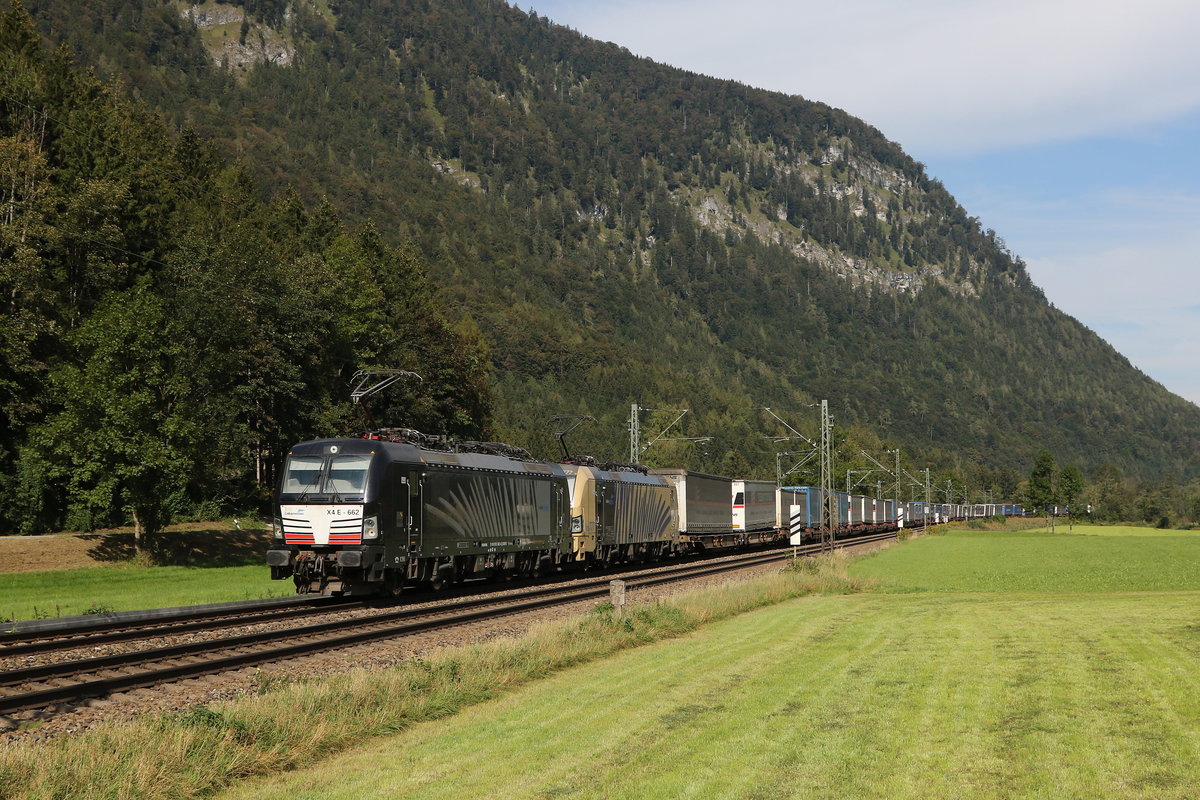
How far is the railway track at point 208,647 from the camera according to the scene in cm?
1502

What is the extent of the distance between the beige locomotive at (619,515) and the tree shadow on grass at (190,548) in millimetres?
16343

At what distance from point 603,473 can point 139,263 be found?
3363cm

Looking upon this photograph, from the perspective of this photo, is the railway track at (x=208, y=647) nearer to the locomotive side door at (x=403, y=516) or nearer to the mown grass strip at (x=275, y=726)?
the locomotive side door at (x=403, y=516)

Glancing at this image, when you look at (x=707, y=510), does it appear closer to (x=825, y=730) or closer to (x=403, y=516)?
(x=403, y=516)

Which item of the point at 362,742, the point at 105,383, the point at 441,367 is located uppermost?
the point at 441,367

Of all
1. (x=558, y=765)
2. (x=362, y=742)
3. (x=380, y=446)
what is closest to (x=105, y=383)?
(x=380, y=446)

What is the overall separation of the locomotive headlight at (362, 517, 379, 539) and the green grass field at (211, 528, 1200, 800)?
8950 millimetres

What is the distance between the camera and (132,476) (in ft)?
136

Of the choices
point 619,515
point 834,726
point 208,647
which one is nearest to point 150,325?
point 619,515

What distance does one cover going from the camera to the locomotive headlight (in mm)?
26438

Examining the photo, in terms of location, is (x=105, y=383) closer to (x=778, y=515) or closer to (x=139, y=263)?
(x=139, y=263)

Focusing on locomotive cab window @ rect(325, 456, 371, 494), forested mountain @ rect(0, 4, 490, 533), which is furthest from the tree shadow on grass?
locomotive cab window @ rect(325, 456, 371, 494)

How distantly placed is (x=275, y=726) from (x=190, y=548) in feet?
129

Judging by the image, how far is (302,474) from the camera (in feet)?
90.5
